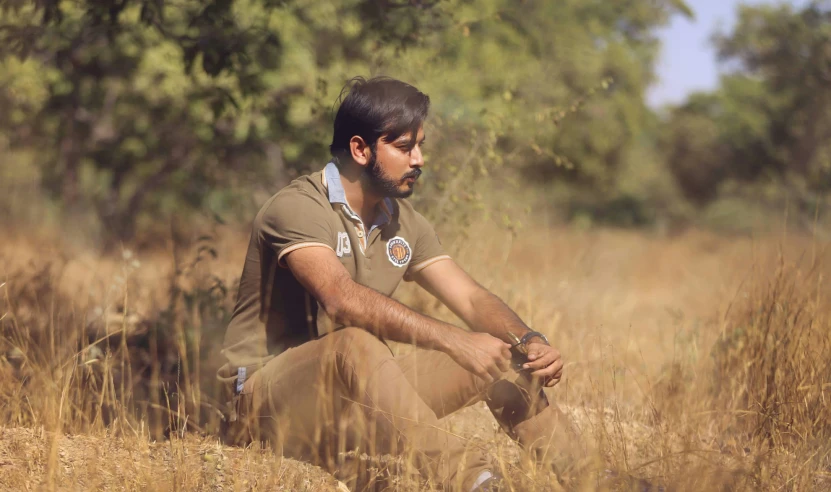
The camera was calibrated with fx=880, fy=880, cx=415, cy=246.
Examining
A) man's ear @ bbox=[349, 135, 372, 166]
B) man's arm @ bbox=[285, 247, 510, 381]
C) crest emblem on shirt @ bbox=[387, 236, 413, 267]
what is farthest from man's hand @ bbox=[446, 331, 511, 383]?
man's ear @ bbox=[349, 135, 372, 166]

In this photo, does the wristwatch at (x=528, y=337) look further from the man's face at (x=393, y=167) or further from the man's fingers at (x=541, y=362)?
the man's face at (x=393, y=167)

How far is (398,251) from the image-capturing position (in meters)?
3.53

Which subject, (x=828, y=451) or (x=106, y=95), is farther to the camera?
(x=106, y=95)

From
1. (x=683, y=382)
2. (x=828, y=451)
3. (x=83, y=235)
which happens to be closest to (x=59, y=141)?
(x=83, y=235)

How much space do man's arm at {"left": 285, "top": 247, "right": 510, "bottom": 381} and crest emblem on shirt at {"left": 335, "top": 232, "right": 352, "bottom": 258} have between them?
0.53 ft

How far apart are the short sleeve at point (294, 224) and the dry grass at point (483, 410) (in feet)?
1.82

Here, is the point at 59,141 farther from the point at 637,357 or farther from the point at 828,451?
the point at 828,451

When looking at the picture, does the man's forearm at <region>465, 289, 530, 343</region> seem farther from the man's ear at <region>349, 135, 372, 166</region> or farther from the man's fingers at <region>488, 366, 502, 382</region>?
the man's ear at <region>349, 135, 372, 166</region>

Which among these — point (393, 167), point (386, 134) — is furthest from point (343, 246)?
point (386, 134)

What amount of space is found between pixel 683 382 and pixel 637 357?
997 mm

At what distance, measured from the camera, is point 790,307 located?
3.94m

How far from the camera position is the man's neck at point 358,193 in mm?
3447

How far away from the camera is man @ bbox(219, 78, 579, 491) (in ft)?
9.55

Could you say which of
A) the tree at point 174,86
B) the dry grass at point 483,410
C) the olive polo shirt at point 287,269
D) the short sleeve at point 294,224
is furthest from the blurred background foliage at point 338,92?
the short sleeve at point 294,224
